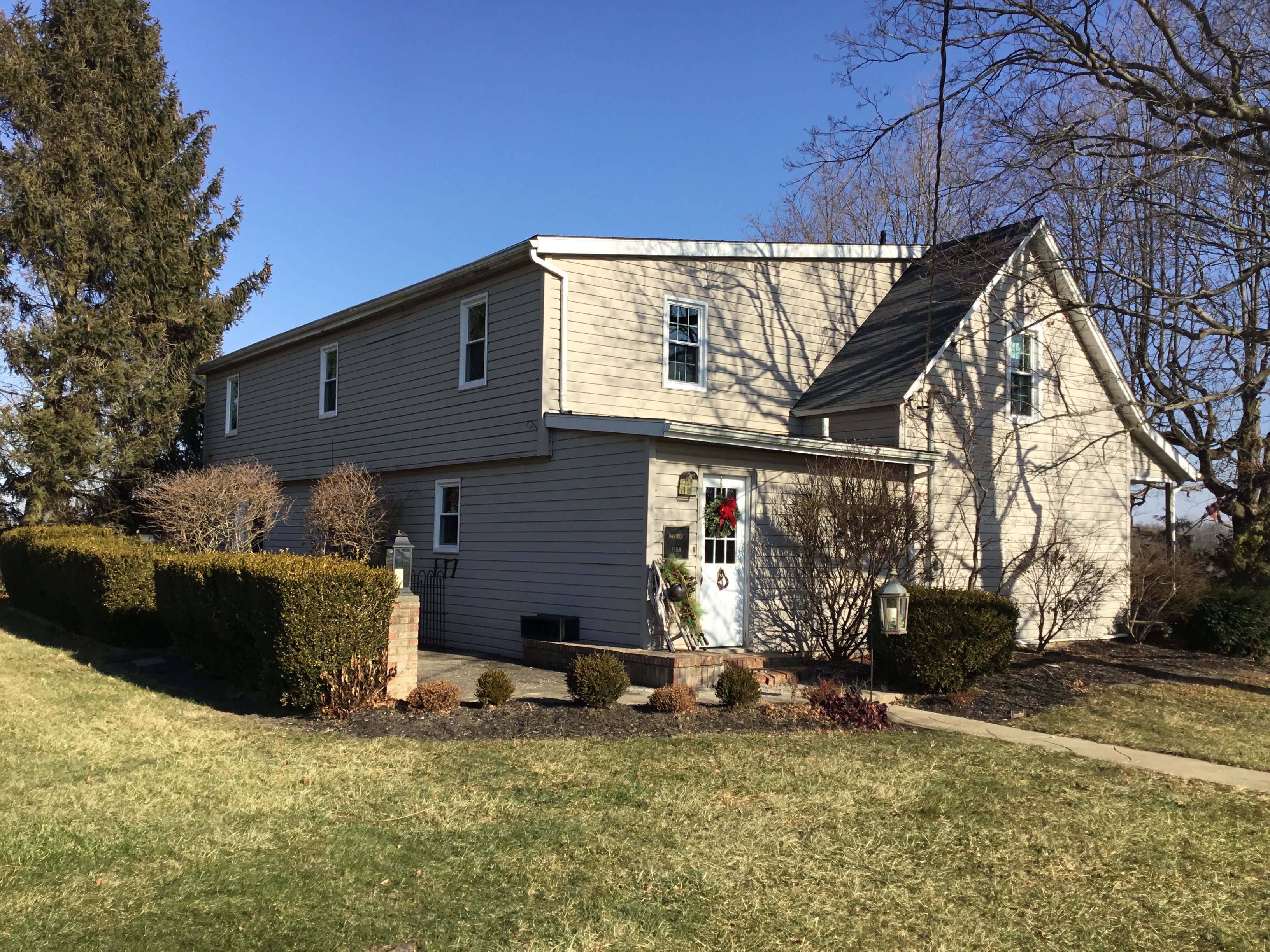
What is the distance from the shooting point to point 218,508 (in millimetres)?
17172

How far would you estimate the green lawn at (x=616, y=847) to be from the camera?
4.48m

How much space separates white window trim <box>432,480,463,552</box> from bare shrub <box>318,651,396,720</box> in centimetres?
616

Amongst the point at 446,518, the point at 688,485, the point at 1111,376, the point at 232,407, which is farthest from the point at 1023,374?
the point at 232,407

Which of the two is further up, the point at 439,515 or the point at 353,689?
the point at 439,515

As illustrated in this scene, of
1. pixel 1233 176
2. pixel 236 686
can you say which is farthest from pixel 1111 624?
pixel 236 686

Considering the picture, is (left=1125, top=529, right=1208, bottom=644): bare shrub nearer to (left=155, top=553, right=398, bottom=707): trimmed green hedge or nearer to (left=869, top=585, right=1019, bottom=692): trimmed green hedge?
(left=869, top=585, right=1019, bottom=692): trimmed green hedge

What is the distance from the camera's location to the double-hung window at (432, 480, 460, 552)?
1573 centimetres

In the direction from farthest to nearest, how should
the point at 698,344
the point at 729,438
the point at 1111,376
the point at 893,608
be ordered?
the point at 1111,376
the point at 698,344
the point at 729,438
the point at 893,608

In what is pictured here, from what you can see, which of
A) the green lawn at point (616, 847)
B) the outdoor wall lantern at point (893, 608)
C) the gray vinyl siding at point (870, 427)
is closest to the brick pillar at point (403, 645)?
the green lawn at point (616, 847)

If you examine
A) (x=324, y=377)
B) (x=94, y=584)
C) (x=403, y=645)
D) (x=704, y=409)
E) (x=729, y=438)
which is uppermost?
(x=324, y=377)

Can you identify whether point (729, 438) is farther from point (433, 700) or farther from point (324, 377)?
point (324, 377)

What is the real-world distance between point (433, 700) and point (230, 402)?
54.3 feet

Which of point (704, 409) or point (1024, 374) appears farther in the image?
point (1024, 374)

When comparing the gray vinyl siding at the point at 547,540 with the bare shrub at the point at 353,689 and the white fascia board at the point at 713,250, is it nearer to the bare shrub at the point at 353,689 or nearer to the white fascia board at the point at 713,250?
the white fascia board at the point at 713,250
